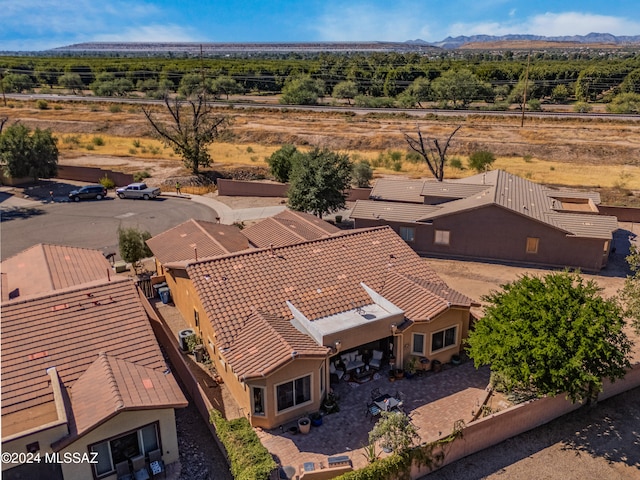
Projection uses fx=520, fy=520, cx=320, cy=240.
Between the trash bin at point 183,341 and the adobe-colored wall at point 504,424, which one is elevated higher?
the trash bin at point 183,341

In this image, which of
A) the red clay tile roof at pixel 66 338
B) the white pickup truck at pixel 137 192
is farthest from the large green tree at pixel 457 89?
the red clay tile roof at pixel 66 338

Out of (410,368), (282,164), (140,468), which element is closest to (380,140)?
(282,164)

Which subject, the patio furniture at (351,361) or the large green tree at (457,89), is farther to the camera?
the large green tree at (457,89)

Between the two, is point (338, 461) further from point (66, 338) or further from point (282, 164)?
point (282, 164)

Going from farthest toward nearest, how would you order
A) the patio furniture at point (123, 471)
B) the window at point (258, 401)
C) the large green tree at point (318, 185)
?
the large green tree at point (318, 185)
the window at point (258, 401)
the patio furniture at point (123, 471)

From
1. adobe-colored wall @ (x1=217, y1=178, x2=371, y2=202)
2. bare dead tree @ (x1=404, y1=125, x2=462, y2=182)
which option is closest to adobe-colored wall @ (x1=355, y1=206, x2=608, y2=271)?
bare dead tree @ (x1=404, y1=125, x2=462, y2=182)

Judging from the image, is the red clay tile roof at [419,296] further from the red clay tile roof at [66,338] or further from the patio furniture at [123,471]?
the patio furniture at [123,471]

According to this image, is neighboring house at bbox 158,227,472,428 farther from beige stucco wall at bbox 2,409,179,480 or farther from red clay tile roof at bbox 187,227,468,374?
beige stucco wall at bbox 2,409,179,480
